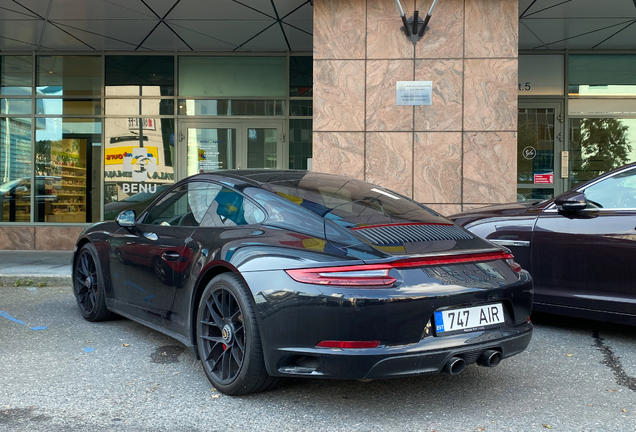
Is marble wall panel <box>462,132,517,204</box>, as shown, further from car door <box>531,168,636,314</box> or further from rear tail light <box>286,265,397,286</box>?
rear tail light <box>286,265,397,286</box>

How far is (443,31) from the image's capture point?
856 cm

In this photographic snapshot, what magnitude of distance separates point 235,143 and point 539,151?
5.93m

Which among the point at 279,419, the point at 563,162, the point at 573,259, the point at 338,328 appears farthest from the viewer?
the point at 563,162

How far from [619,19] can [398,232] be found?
835 cm

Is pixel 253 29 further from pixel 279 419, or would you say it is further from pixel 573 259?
pixel 279 419

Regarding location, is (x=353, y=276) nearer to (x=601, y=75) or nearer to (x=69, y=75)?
(x=601, y=75)

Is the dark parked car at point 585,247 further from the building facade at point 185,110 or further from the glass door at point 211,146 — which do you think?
the glass door at point 211,146

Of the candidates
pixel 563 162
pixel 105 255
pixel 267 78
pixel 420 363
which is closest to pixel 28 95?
pixel 267 78

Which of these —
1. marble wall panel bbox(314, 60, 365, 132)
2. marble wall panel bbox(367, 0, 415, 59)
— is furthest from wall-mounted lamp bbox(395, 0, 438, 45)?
marble wall panel bbox(314, 60, 365, 132)

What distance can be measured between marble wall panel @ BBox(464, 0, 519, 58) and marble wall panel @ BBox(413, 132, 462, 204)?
126 centimetres

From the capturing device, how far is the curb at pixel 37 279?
294 inches

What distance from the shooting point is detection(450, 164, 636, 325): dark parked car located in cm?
447

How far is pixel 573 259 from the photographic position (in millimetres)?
4707

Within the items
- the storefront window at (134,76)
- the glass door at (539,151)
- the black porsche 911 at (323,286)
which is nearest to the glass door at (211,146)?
the storefront window at (134,76)
